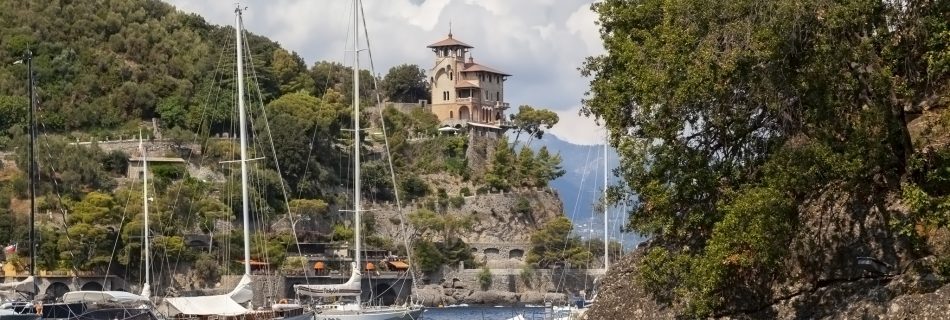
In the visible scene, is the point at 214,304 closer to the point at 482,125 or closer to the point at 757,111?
the point at 757,111

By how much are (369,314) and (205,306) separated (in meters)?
5.21

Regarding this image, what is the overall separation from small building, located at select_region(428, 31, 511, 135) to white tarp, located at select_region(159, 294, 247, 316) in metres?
75.5

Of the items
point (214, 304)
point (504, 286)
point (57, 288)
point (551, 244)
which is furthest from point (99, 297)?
point (551, 244)

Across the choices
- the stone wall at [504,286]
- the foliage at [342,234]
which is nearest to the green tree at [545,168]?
the stone wall at [504,286]

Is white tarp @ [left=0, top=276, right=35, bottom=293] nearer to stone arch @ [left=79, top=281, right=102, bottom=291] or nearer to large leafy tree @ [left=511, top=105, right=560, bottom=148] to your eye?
stone arch @ [left=79, top=281, right=102, bottom=291]

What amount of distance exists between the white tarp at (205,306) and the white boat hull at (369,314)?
2.95 metres

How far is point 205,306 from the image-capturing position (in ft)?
141

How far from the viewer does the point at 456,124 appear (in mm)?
115625

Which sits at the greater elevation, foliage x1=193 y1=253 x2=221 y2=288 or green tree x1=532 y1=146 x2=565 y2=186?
green tree x1=532 y1=146 x2=565 y2=186

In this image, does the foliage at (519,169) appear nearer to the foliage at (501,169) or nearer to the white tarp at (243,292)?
the foliage at (501,169)

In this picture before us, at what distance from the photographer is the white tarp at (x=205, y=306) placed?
42594 millimetres

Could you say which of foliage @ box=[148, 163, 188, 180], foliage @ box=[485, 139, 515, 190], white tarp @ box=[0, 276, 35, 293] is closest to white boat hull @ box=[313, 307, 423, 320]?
white tarp @ box=[0, 276, 35, 293]

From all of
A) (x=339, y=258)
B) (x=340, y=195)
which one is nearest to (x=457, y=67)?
(x=340, y=195)

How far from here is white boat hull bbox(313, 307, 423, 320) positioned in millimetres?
45125
